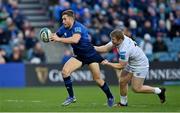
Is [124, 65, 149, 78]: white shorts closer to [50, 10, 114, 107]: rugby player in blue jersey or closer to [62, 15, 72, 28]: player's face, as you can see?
[50, 10, 114, 107]: rugby player in blue jersey

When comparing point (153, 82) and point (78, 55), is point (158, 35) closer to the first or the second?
point (153, 82)

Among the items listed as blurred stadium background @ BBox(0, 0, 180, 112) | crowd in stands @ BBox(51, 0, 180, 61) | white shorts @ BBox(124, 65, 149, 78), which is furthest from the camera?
crowd in stands @ BBox(51, 0, 180, 61)

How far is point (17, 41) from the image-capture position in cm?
2770

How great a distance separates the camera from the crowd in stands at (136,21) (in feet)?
95.6

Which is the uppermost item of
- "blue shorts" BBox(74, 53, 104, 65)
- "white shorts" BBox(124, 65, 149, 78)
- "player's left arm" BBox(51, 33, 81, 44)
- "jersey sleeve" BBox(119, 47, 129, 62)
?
"player's left arm" BBox(51, 33, 81, 44)

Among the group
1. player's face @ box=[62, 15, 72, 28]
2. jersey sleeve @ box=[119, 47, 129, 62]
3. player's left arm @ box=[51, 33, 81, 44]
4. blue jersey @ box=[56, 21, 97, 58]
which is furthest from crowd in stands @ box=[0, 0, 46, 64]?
jersey sleeve @ box=[119, 47, 129, 62]

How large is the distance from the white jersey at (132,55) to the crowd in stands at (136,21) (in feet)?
34.3

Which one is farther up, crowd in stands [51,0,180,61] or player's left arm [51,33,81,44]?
player's left arm [51,33,81,44]

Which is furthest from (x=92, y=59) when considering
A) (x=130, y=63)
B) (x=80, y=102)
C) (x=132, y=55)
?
(x=80, y=102)

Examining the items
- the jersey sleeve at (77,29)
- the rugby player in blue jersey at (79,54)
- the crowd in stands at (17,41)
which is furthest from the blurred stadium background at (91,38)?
the jersey sleeve at (77,29)

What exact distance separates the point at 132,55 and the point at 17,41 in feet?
37.5

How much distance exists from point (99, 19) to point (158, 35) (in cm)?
265

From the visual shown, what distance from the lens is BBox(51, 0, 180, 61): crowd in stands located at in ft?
95.6

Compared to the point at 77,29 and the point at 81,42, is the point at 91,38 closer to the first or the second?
the point at 81,42
